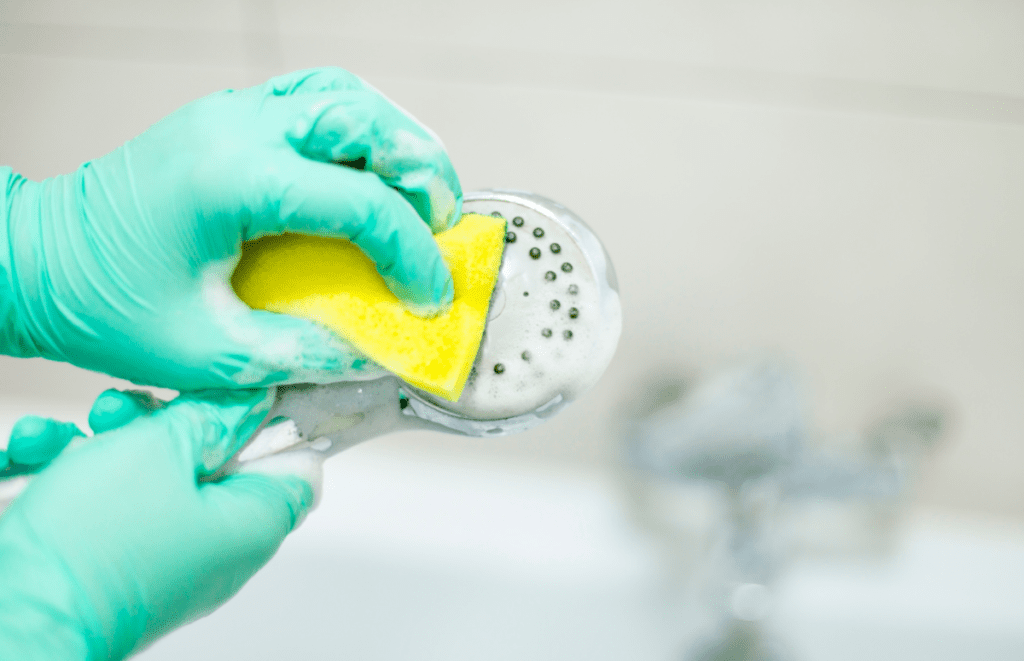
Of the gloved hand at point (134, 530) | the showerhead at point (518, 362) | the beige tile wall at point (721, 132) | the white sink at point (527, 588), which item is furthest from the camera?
the white sink at point (527, 588)

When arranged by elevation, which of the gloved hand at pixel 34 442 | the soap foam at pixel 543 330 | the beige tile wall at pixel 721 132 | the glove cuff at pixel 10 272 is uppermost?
the beige tile wall at pixel 721 132

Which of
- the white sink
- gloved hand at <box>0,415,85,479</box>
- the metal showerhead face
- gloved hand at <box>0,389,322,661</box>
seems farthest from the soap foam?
the white sink

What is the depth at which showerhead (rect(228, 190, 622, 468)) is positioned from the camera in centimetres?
38

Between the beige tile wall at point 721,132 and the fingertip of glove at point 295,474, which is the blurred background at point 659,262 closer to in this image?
the beige tile wall at point 721,132

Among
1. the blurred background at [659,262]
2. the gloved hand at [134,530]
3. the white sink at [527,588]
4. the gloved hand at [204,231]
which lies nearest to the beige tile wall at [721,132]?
the blurred background at [659,262]

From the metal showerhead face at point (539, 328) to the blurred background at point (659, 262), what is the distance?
262 mm

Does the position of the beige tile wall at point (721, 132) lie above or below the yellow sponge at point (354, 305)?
above

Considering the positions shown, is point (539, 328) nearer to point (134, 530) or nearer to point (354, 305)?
point (354, 305)

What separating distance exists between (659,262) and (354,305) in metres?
0.41

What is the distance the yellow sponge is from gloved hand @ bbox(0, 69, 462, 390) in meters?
0.01

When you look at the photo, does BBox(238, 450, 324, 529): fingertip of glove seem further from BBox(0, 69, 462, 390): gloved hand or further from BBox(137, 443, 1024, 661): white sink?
BBox(137, 443, 1024, 661): white sink

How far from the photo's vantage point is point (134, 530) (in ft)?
0.97

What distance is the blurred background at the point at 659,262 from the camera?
60 centimetres

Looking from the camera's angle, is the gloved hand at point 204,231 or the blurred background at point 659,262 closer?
the gloved hand at point 204,231
